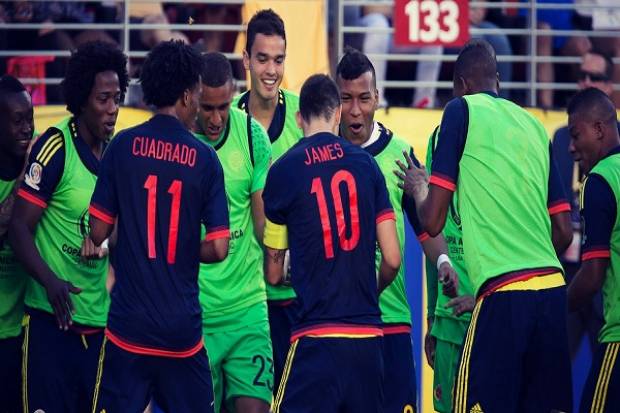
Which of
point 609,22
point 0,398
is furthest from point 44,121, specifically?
point 609,22

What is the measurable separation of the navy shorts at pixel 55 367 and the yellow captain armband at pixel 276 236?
158 centimetres

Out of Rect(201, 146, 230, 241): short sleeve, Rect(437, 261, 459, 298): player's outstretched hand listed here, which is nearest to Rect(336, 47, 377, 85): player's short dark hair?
Rect(437, 261, 459, 298): player's outstretched hand

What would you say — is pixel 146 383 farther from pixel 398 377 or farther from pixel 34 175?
pixel 398 377

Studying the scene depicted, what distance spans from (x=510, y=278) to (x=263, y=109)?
2.83 m

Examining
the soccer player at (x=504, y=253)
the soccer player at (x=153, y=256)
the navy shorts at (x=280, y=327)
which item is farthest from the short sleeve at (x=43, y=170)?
the soccer player at (x=504, y=253)

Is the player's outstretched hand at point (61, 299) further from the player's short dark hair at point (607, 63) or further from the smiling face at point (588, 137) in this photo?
the player's short dark hair at point (607, 63)

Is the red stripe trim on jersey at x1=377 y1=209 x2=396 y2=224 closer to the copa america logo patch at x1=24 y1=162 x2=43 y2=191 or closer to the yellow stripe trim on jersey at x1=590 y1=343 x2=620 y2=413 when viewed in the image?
the yellow stripe trim on jersey at x1=590 y1=343 x2=620 y2=413

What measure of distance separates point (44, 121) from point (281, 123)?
288cm

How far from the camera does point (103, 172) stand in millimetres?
6957

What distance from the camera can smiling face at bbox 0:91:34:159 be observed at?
335 inches

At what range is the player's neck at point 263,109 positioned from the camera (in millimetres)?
9289

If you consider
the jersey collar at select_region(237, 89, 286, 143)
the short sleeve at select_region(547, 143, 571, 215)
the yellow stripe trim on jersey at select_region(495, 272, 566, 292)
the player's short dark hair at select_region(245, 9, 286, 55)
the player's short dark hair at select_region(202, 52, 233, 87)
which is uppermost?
the player's short dark hair at select_region(245, 9, 286, 55)

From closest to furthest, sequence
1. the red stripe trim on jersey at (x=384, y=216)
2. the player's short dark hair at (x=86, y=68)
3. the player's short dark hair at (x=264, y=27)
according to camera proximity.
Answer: the red stripe trim on jersey at (x=384, y=216) < the player's short dark hair at (x=86, y=68) < the player's short dark hair at (x=264, y=27)

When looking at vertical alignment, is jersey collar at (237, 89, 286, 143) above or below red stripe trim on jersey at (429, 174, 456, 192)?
above
